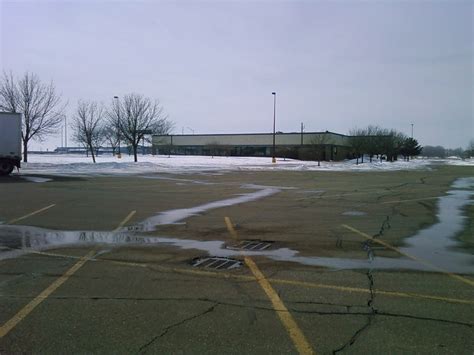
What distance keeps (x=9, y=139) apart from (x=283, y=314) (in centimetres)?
2649

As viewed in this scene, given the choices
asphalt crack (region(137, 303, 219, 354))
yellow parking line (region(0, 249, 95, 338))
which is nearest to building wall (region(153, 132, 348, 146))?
yellow parking line (region(0, 249, 95, 338))

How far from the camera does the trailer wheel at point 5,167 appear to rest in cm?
2733

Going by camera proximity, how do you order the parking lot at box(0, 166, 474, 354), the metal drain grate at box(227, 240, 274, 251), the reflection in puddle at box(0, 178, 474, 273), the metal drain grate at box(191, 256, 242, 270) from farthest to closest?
1. the metal drain grate at box(227, 240, 274, 251)
2. the reflection in puddle at box(0, 178, 474, 273)
3. the metal drain grate at box(191, 256, 242, 270)
4. the parking lot at box(0, 166, 474, 354)

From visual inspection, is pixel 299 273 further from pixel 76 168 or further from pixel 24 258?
pixel 76 168

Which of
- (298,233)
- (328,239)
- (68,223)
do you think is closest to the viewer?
(328,239)

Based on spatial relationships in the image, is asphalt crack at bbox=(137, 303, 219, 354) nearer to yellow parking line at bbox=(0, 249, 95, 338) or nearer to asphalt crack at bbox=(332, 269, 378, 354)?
yellow parking line at bbox=(0, 249, 95, 338)

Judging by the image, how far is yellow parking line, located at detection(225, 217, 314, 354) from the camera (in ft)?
13.1

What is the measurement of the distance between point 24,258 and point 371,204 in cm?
1128

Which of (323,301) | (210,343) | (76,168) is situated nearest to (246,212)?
(323,301)

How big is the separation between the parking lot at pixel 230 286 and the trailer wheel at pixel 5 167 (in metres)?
17.7

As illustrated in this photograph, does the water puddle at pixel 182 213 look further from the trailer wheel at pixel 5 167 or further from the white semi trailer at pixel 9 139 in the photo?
the trailer wheel at pixel 5 167

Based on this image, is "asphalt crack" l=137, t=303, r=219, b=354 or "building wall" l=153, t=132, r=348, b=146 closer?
"asphalt crack" l=137, t=303, r=219, b=354

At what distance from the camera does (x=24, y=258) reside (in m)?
7.16

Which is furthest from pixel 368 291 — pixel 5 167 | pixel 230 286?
pixel 5 167
